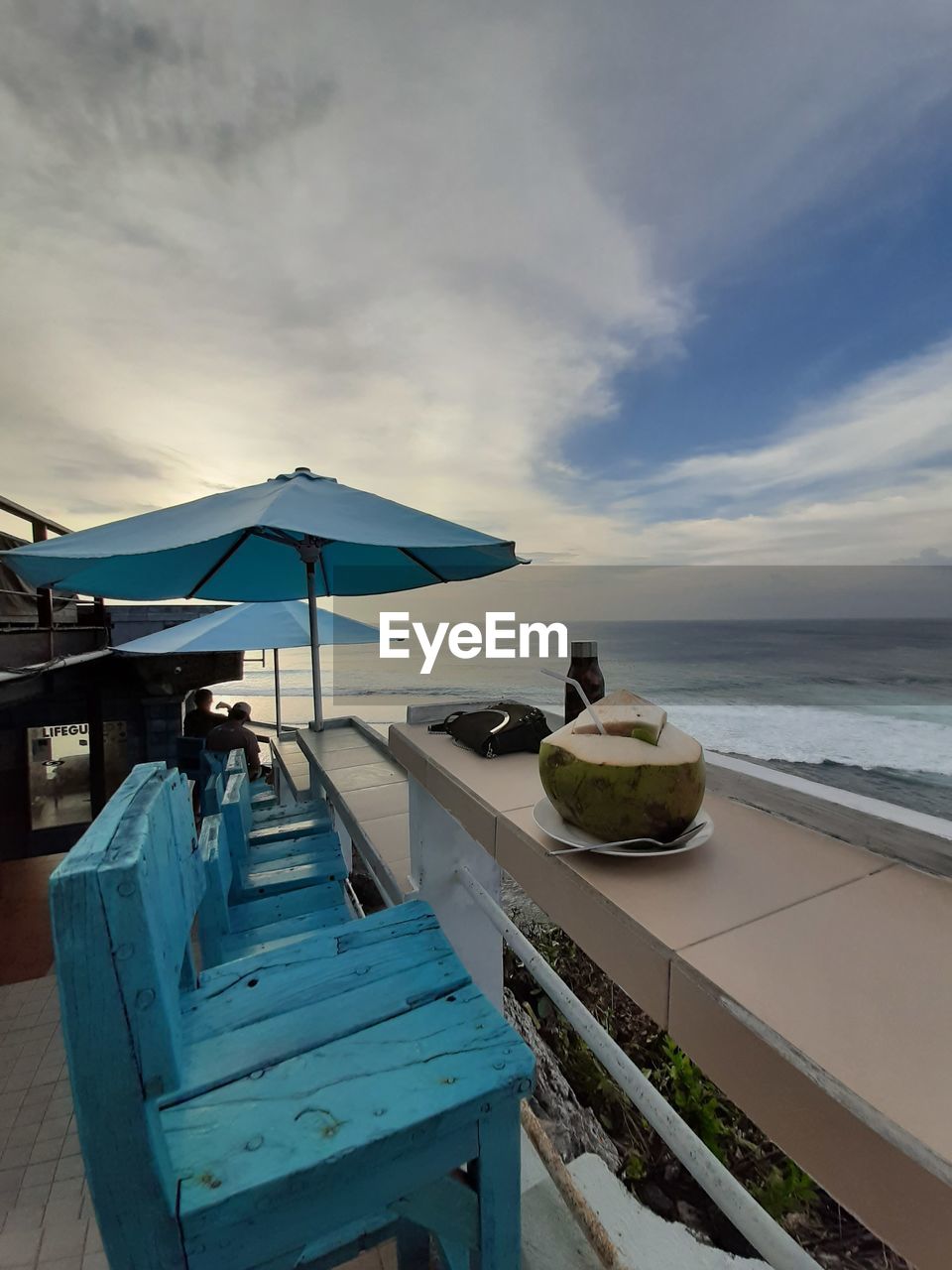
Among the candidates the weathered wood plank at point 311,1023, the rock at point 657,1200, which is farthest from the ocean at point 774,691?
the weathered wood plank at point 311,1023

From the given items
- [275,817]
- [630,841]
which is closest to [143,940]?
[630,841]

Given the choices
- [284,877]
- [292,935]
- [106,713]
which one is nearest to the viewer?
[292,935]

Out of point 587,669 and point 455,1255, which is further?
point 587,669

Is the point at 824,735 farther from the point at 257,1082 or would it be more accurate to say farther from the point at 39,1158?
the point at 257,1082

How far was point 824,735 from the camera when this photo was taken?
17953mm

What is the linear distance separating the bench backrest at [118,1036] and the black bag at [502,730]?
2.39 ft

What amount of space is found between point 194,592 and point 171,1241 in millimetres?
4501

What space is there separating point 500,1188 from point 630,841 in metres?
0.62

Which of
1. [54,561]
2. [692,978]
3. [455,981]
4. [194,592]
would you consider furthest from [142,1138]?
Result: [194,592]

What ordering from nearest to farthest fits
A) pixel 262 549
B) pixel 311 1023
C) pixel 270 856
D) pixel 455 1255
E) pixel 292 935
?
pixel 311 1023 → pixel 455 1255 → pixel 292 935 → pixel 270 856 → pixel 262 549

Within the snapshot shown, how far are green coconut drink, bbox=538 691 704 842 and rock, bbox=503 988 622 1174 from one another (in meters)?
2.23

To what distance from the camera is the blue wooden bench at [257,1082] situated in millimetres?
608

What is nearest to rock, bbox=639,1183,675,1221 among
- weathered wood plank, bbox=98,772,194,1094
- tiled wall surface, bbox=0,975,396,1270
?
tiled wall surface, bbox=0,975,396,1270

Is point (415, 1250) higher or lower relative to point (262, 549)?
lower
